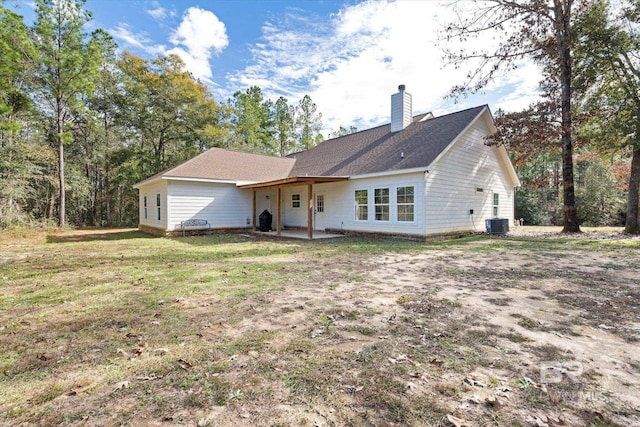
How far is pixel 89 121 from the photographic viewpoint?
18750 mm

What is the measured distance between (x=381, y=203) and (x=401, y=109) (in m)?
5.46

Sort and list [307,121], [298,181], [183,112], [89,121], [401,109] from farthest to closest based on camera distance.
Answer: [307,121], [183,112], [89,121], [401,109], [298,181]

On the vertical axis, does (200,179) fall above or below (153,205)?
above

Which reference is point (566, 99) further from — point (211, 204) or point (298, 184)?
point (211, 204)

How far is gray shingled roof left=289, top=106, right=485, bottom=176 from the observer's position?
11453 mm

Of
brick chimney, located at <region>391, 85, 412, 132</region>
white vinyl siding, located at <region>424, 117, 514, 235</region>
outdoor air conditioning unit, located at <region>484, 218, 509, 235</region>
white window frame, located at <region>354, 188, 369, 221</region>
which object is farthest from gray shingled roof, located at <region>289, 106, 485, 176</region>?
outdoor air conditioning unit, located at <region>484, 218, 509, 235</region>

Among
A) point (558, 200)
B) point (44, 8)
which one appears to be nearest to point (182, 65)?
point (44, 8)

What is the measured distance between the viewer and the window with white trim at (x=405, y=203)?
11092 millimetres

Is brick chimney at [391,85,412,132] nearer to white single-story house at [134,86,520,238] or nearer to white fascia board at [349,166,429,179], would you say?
white single-story house at [134,86,520,238]

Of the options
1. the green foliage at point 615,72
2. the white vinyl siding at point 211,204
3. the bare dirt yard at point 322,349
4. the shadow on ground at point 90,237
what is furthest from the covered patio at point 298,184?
the green foliage at point 615,72

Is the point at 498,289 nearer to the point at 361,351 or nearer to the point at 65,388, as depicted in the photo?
the point at 361,351

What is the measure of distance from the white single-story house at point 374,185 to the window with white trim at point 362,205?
43mm

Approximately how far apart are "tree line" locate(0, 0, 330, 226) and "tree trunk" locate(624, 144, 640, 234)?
2316 centimetres

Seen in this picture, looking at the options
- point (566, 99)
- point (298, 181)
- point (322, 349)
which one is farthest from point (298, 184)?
point (566, 99)
